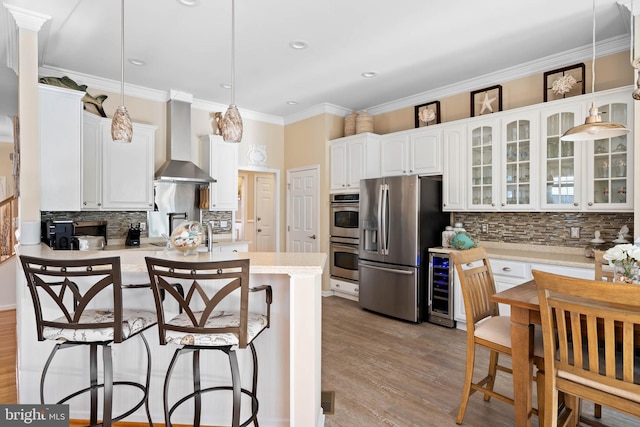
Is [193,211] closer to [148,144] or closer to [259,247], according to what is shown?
[148,144]

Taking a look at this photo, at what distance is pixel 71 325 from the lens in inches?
63.2

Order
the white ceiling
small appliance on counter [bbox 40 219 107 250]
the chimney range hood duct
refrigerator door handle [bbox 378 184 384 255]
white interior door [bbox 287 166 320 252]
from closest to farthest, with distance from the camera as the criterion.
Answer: the white ceiling
small appliance on counter [bbox 40 219 107 250]
refrigerator door handle [bbox 378 184 384 255]
the chimney range hood duct
white interior door [bbox 287 166 320 252]

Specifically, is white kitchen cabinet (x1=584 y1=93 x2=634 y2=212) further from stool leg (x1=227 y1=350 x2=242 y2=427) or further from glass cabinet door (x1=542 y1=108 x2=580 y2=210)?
stool leg (x1=227 y1=350 x2=242 y2=427)

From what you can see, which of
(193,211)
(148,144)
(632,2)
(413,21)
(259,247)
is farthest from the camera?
(259,247)

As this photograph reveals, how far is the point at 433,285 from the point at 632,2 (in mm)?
2918

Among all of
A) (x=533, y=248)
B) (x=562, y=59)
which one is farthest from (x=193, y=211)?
(x=562, y=59)

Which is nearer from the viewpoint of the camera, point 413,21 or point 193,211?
point 413,21

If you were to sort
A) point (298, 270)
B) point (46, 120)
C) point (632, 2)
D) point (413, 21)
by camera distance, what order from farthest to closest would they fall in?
point (46, 120) < point (413, 21) < point (632, 2) < point (298, 270)

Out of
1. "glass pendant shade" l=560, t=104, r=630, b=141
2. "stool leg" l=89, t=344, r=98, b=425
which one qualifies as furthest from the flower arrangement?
"stool leg" l=89, t=344, r=98, b=425

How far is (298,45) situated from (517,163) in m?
2.51

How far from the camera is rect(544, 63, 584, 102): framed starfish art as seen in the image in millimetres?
3453

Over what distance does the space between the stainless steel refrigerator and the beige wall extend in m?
0.95

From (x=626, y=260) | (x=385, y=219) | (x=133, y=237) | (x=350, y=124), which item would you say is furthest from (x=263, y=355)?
(x=350, y=124)

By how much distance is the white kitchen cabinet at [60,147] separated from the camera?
10.6ft
